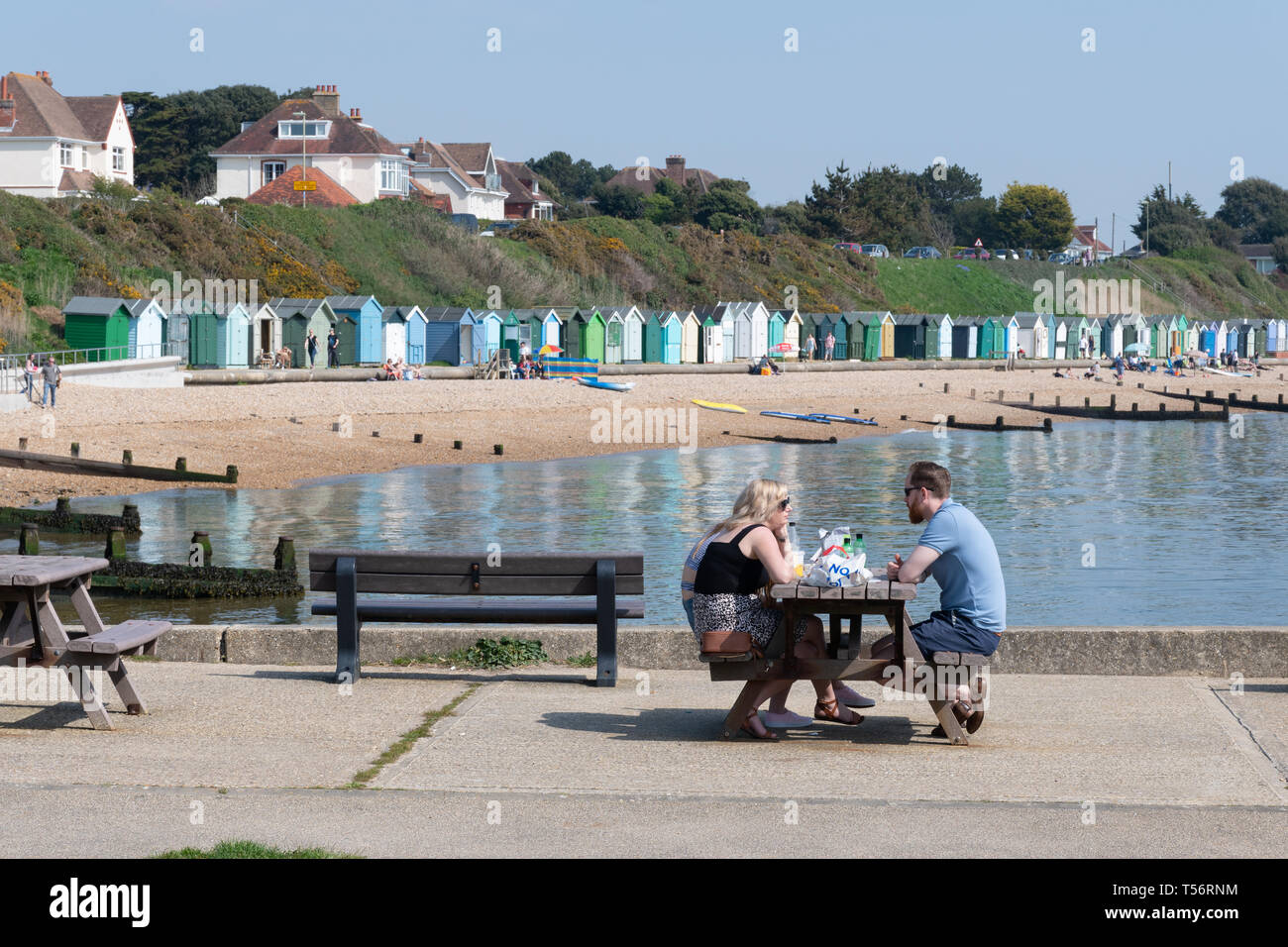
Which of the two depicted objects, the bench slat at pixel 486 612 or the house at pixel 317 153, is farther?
the house at pixel 317 153

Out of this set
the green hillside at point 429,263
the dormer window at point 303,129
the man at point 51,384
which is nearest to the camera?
the man at point 51,384

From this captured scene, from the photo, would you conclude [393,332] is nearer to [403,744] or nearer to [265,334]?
[265,334]

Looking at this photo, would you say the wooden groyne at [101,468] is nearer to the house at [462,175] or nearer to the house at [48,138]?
the house at [48,138]

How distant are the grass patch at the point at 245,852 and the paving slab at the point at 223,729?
3.60 feet

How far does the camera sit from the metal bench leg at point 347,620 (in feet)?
28.7

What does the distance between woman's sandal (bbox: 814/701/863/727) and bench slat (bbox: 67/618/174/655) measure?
3572mm

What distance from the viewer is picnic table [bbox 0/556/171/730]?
285 inches

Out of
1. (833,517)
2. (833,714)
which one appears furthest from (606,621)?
(833,517)

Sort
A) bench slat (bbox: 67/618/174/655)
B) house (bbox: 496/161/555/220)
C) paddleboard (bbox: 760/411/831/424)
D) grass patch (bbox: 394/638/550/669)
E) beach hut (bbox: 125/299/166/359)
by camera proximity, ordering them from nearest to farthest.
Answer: bench slat (bbox: 67/618/174/655) → grass patch (bbox: 394/638/550/669) → beach hut (bbox: 125/299/166/359) → paddleboard (bbox: 760/411/831/424) → house (bbox: 496/161/555/220)

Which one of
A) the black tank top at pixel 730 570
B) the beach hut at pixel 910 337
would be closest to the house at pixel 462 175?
the beach hut at pixel 910 337

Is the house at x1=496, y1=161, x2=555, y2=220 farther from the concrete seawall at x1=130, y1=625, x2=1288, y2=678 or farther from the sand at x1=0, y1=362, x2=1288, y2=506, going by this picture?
the concrete seawall at x1=130, y1=625, x2=1288, y2=678

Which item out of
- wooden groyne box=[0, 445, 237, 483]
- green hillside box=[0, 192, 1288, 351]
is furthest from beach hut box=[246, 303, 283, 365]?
wooden groyne box=[0, 445, 237, 483]
